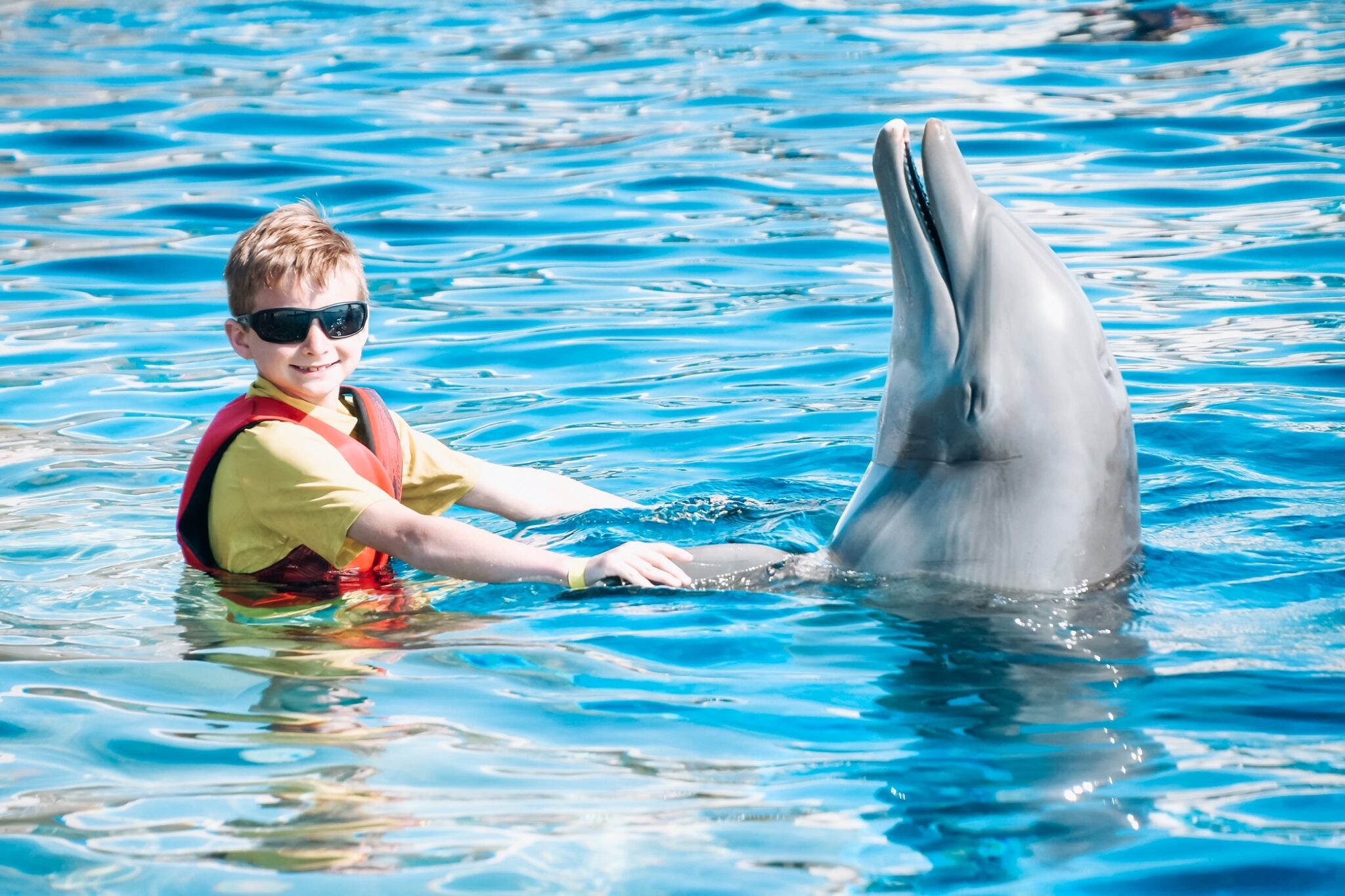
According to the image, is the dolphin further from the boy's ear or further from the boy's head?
the boy's ear

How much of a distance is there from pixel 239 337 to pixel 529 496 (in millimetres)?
1316

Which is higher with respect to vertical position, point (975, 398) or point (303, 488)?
point (975, 398)

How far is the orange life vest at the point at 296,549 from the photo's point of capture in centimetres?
495

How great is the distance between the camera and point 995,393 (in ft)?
14.2

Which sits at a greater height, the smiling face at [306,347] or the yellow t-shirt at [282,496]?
the smiling face at [306,347]

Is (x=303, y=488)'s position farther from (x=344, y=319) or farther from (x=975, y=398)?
(x=975, y=398)

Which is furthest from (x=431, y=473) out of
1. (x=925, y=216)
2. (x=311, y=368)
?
(x=925, y=216)

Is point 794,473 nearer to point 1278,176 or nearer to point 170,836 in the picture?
point 170,836

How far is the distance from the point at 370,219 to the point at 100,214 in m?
1.89

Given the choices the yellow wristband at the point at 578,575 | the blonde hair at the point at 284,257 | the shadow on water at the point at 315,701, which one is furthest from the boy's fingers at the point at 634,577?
the blonde hair at the point at 284,257

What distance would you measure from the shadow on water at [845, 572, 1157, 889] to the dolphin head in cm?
14

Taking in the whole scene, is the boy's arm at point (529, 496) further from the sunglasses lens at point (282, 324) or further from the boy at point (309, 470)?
the sunglasses lens at point (282, 324)

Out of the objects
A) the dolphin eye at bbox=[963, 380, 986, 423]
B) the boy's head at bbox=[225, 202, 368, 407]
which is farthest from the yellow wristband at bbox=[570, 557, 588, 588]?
the dolphin eye at bbox=[963, 380, 986, 423]

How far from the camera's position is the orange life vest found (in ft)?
16.3
